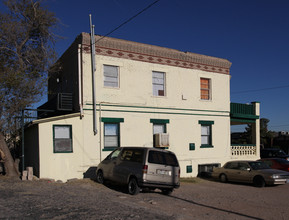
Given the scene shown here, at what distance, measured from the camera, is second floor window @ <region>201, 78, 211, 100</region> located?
1941 centimetres

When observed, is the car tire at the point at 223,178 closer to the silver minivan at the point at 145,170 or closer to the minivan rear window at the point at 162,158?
the silver minivan at the point at 145,170

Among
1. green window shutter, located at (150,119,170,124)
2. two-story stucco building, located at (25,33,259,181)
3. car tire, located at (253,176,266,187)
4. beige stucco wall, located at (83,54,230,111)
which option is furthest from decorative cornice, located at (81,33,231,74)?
car tire, located at (253,176,266,187)

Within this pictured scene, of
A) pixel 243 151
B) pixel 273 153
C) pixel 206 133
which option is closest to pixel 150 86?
pixel 206 133

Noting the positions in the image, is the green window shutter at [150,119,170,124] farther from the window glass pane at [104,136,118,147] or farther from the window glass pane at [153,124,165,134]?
the window glass pane at [104,136,118,147]

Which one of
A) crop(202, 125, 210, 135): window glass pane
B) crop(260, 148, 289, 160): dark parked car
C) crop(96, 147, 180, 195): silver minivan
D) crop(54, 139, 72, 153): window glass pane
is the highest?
crop(202, 125, 210, 135): window glass pane

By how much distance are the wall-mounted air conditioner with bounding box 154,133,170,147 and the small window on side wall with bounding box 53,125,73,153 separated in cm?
476

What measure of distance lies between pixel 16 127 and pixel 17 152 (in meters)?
3.71

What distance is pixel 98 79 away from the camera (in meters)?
15.3

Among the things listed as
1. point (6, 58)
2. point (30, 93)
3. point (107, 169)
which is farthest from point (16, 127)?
point (107, 169)

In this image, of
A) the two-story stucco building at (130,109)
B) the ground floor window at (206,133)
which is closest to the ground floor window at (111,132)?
the two-story stucco building at (130,109)

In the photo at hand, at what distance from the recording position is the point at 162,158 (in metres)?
11.2

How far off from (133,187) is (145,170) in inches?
35.8

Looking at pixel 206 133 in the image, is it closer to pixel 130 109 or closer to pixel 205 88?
pixel 205 88

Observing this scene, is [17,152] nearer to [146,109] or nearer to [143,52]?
[146,109]
